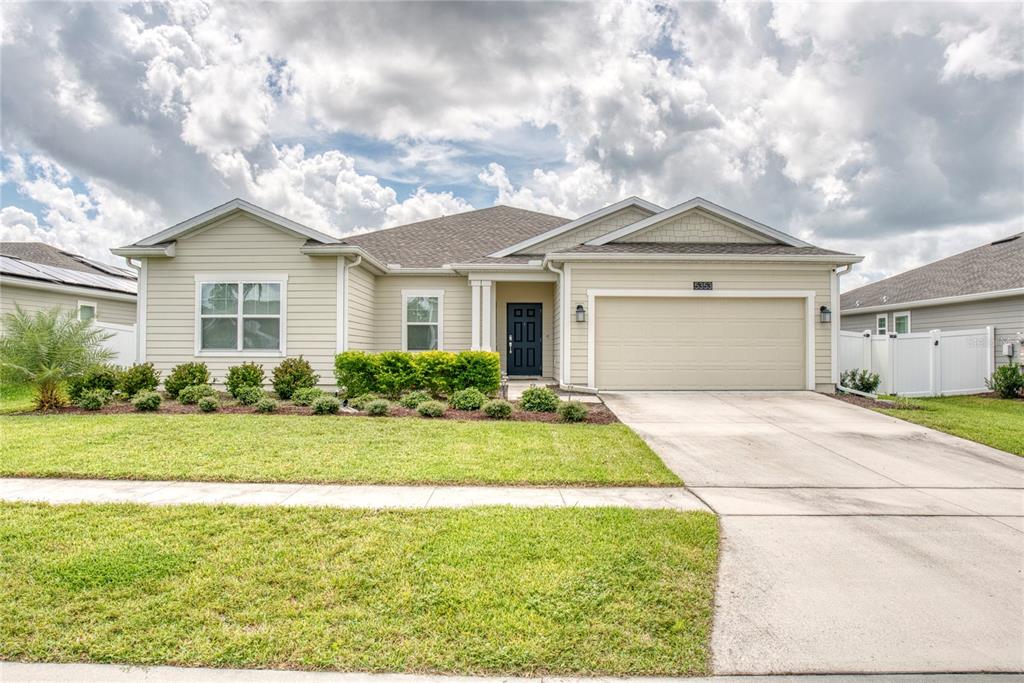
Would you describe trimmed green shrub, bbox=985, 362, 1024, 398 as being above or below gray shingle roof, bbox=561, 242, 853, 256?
below

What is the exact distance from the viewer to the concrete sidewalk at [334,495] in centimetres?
440

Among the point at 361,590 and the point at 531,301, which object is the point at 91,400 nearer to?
the point at 361,590

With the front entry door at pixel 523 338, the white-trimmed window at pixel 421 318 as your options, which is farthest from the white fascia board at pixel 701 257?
the white-trimmed window at pixel 421 318

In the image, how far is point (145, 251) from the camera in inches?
445

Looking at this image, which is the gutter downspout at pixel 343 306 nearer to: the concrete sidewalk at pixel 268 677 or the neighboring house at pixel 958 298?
the concrete sidewalk at pixel 268 677

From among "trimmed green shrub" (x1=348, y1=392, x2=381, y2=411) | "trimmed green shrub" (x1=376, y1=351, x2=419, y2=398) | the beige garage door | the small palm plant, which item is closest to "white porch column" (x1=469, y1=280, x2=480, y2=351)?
"trimmed green shrub" (x1=376, y1=351, x2=419, y2=398)

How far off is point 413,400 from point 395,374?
48.7 inches

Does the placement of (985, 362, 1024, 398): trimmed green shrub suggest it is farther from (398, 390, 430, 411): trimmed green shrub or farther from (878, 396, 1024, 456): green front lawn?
(398, 390, 430, 411): trimmed green shrub

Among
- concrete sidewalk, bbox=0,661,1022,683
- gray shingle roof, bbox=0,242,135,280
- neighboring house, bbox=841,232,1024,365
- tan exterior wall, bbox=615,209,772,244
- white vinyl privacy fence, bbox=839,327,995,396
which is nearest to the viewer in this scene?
concrete sidewalk, bbox=0,661,1022,683

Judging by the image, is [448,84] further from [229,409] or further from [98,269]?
[98,269]

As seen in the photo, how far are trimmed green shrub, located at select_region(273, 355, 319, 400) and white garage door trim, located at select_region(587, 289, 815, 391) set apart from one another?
19.7 feet

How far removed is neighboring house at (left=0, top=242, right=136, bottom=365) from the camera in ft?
46.4

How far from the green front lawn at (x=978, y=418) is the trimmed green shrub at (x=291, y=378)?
36.2ft

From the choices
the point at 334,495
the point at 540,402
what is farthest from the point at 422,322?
the point at 334,495
